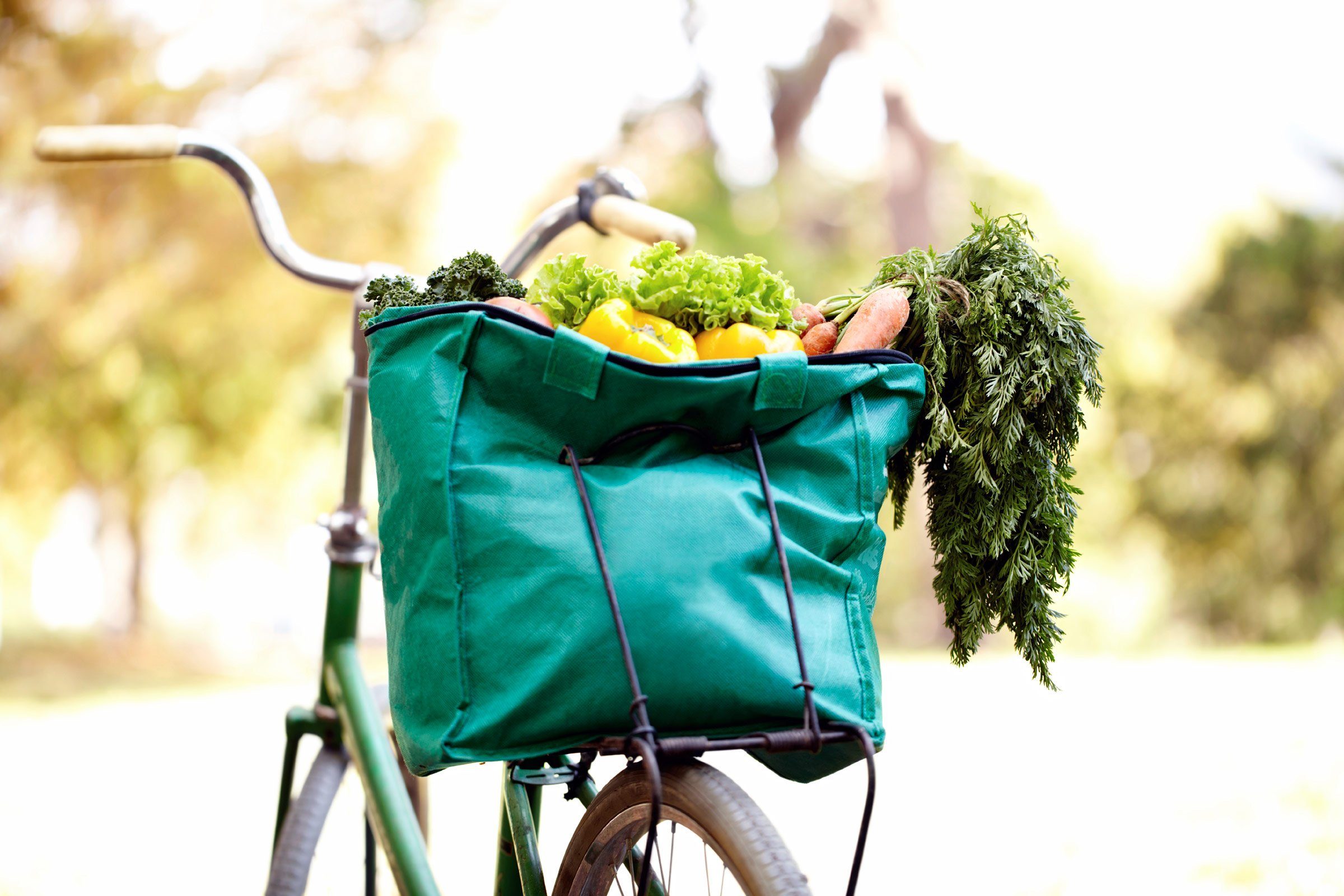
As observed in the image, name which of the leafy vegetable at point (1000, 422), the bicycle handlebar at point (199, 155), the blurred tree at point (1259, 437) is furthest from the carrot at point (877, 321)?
the blurred tree at point (1259, 437)

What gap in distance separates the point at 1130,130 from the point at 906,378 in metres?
13.6

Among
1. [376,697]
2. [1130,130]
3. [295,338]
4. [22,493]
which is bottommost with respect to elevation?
[376,697]

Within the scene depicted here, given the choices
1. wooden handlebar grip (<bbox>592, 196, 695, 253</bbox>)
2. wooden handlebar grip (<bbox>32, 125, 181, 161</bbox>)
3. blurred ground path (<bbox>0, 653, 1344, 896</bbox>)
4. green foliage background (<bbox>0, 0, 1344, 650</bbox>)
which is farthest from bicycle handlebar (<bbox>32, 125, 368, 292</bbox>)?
green foliage background (<bbox>0, 0, 1344, 650</bbox>)

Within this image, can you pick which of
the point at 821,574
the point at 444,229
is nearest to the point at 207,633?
the point at 444,229

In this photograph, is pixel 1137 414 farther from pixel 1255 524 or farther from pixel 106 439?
pixel 106 439

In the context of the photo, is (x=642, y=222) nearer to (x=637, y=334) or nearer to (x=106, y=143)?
(x=637, y=334)

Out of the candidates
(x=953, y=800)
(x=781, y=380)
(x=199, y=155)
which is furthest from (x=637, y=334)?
(x=953, y=800)

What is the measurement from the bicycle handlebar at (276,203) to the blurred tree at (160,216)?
23.4ft

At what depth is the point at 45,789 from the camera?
499 centimetres

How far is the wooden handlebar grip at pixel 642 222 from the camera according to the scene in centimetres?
195

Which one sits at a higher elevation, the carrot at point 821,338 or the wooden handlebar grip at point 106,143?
the wooden handlebar grip at point 106,143

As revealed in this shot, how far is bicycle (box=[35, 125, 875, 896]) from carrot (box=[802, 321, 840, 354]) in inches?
15.1

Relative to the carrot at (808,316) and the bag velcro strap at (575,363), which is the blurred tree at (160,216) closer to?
the carrot at (808,316)

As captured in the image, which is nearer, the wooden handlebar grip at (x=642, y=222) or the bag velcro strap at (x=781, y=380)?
the bag velcro strap at (x=781, y=380)
